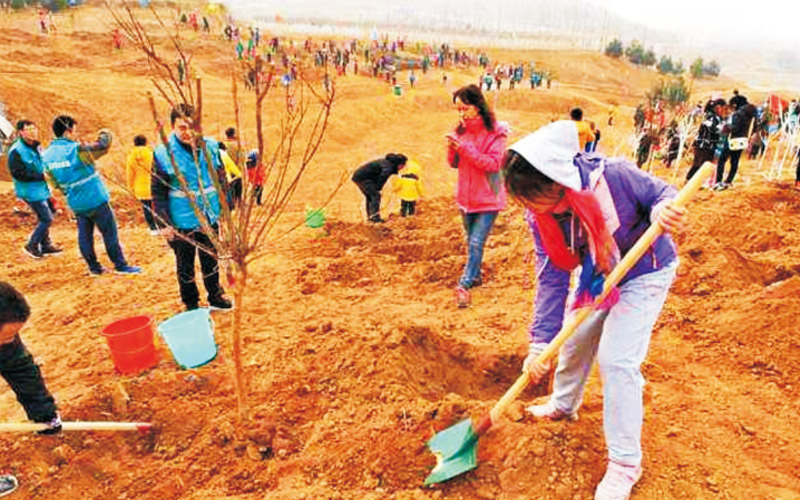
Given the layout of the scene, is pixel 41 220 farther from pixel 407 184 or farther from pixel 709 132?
pixel 709 132

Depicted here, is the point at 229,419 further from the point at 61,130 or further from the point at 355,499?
the point at 61,130

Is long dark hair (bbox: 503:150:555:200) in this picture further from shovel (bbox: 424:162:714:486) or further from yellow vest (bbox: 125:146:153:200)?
yellow vest (bbox: 125:146:153:200)

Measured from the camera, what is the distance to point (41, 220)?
604 centimetres

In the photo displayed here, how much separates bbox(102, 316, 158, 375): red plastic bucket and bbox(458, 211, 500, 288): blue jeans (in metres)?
2.47

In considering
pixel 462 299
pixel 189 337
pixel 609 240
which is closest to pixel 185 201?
pixel 189 337

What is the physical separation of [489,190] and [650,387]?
1.84 m

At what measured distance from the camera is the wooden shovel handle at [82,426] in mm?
2535

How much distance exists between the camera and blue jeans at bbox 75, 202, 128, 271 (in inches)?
200

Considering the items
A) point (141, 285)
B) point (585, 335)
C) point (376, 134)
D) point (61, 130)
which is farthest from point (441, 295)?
point (376, 134)

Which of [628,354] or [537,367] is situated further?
[537,367]

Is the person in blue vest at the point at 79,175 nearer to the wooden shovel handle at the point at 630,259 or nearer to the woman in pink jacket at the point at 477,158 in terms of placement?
the woman in pink jacket at the point at 477,158

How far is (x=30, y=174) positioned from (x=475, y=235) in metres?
4.92

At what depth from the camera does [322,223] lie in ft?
23.5

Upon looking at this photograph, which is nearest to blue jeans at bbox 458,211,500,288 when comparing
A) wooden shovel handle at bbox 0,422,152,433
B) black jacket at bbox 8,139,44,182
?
wooden shovel handle at bbox 0,422,152,433
